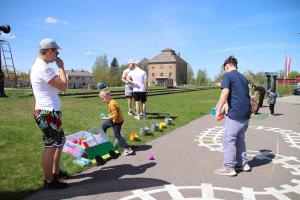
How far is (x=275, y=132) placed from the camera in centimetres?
967

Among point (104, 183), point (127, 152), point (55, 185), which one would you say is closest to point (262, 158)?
point (127, 152)

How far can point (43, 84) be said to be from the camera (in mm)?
4375

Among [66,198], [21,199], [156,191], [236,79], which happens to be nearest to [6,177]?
[21,199]

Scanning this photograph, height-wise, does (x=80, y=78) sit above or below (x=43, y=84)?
above

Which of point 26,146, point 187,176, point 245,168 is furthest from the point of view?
point 26,146

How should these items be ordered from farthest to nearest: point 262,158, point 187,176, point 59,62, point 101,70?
point 101,70, point 262,158, point 187,176, point 59,62

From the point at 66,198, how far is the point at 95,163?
165cm

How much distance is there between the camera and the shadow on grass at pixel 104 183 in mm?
4387

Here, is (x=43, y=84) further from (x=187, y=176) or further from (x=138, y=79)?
(x=138, y=79)

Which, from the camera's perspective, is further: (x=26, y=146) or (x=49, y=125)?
(x=26, y=146)

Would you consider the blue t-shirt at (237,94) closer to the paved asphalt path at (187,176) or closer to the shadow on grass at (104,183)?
the paved asphalt path at (187,176)

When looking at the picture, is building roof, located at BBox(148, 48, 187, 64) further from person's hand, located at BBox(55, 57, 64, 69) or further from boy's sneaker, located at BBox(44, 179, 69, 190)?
boy's sneaker, located at BBox(44, 179, 69, 190)

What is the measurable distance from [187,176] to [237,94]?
168cm

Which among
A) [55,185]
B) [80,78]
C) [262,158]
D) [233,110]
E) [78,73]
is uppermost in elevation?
[78,73]
